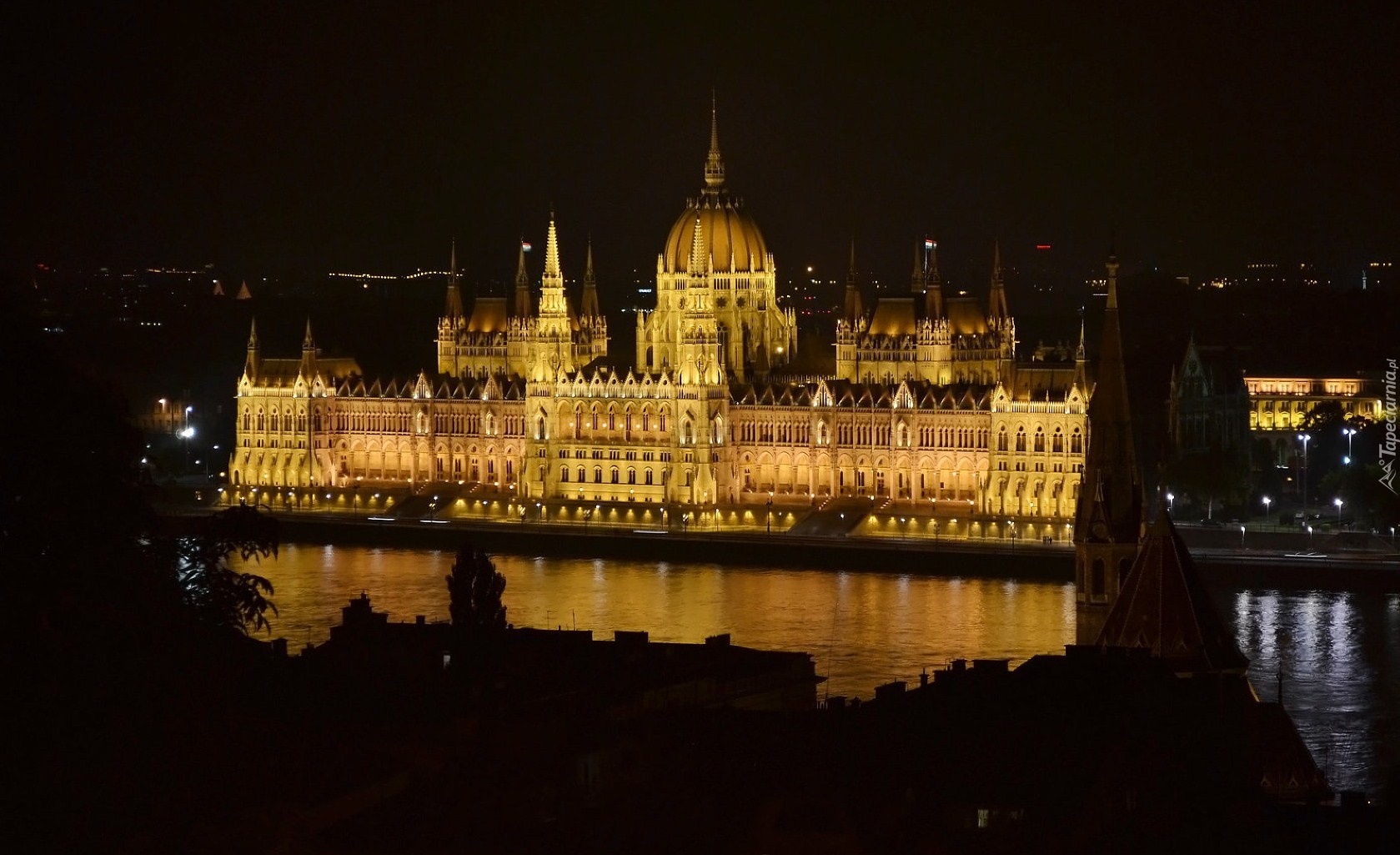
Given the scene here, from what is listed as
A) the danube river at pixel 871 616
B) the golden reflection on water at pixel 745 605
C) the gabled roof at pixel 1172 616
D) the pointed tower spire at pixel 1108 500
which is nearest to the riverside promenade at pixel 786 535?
the danube river at pixel 871 616

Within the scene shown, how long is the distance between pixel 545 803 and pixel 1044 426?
56.0 meters

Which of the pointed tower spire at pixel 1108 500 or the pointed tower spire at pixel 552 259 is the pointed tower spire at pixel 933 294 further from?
the pointed tower spire at pixel 1108 500

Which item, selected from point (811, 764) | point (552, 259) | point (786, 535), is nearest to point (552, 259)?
point (552, 259)

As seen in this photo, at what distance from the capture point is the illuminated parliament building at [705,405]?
8225cm

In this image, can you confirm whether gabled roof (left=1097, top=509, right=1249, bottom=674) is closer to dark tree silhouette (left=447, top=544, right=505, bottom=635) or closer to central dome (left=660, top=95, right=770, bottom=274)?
dark tree silhouette (left=447, top=544, right=505, bottom=635)

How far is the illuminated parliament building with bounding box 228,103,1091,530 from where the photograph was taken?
82250mm

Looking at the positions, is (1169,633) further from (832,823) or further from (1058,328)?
(1058,328)

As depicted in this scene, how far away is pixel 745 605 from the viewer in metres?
66.6

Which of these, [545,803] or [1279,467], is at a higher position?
[1279,467]

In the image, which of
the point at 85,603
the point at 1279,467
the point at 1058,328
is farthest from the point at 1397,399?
the point at 85,603

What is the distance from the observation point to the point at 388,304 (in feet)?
544

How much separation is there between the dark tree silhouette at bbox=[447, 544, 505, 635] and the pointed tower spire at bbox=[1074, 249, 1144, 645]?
29.7 ft

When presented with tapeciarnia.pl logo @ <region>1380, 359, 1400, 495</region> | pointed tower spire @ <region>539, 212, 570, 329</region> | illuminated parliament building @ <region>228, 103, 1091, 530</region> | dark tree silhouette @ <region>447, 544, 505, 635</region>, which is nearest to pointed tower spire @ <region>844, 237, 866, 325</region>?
illuminated parliament building @ <region>228, 103, 1091, 530</region>

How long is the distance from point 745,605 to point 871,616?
3563 millimetres
